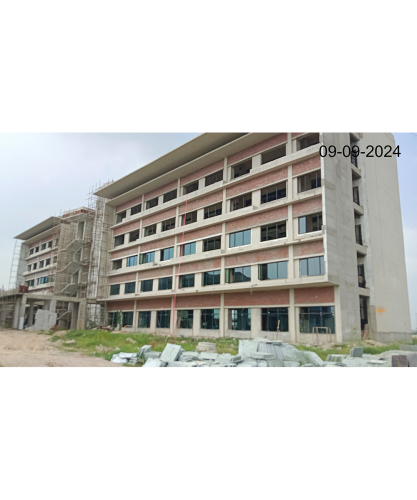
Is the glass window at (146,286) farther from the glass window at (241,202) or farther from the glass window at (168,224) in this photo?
the glass window at (241,202)

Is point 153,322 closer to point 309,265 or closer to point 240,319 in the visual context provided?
point 240,319

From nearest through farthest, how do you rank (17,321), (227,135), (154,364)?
(154,364)
(227,135)
(17,321)

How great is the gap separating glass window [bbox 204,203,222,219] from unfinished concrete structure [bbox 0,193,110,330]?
12.5 metres

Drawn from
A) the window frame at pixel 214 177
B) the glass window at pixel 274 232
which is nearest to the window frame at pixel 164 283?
the window frame at pixel 214 177

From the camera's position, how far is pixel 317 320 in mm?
18609

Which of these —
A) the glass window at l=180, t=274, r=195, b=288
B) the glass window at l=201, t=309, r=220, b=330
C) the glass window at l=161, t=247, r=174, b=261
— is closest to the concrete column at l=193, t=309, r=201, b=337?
the glass window at l=201, t=309, r=220, b=330

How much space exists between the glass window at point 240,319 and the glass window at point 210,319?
1.06 meters

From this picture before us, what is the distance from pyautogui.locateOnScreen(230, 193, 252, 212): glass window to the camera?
2284 centimetres

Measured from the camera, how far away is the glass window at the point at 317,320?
18158 millimetres

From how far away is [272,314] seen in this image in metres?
20.4
